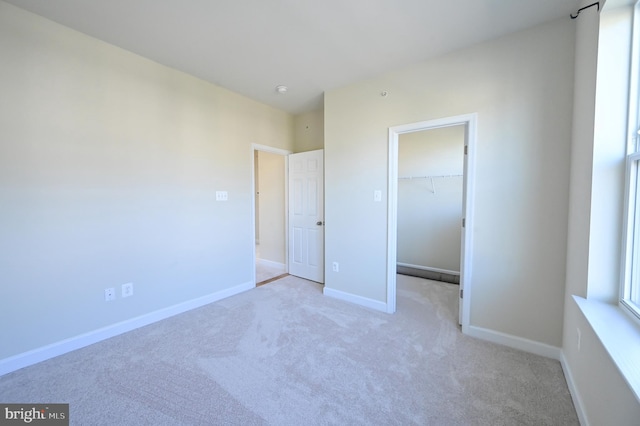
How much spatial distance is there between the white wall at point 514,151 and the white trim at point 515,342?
42 mm

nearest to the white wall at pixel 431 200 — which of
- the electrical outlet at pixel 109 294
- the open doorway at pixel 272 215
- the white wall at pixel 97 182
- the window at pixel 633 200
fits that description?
the open doorway at pixel 272 215

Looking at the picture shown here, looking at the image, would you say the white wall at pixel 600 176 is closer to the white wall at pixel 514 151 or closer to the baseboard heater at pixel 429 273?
the white wall at pixel 514 151

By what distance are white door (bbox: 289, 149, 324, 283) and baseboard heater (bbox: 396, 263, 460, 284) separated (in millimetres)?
1562

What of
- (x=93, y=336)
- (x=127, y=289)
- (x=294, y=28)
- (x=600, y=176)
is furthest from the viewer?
(x=127, y=289)

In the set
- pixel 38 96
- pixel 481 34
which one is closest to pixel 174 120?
pixel 38 96

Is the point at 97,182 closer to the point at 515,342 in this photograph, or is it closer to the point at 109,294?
the point at 109,294

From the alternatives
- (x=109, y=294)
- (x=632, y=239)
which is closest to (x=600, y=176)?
(x=632, y=239)

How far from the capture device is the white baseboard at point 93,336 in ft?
6.08

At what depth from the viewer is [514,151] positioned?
2.10 meters

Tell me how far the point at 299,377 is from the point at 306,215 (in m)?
2.41

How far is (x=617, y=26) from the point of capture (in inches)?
55.1

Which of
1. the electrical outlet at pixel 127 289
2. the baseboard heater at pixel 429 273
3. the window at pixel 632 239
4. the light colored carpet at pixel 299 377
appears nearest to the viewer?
the window at pixel 632 239

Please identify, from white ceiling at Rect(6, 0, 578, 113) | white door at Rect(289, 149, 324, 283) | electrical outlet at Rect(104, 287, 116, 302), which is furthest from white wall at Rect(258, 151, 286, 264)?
electrical outlet at Rect(104, 287, 116, 302)

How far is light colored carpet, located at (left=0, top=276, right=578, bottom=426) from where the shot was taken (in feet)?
4.81
